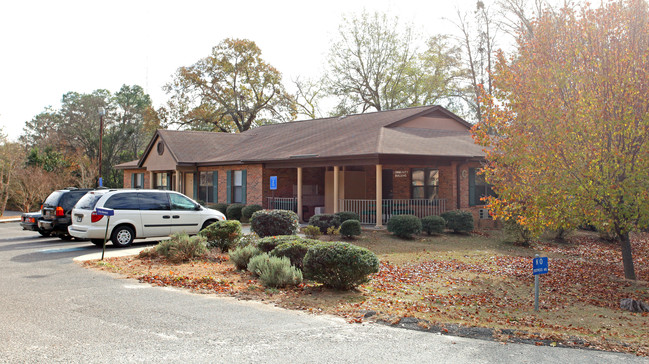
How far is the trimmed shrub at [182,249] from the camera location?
40.5 feet

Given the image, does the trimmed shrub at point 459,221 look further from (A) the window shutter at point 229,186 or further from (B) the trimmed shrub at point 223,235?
(A) the window shutter at point 229,186

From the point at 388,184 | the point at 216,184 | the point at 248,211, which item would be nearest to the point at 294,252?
the point at 248,211

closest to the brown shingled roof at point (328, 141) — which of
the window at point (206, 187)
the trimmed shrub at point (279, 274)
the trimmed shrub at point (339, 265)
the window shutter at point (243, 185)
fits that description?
the window shutter at point (243, 185)

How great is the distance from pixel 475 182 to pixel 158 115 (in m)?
33.3

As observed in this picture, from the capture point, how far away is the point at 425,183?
2233 cm

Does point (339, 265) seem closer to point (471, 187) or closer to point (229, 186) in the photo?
point (471, 187)

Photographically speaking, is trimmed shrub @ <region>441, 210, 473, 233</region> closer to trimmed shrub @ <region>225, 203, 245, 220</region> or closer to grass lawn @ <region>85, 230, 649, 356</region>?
grass lawn @ <region>85, 230, 649, 356</region>

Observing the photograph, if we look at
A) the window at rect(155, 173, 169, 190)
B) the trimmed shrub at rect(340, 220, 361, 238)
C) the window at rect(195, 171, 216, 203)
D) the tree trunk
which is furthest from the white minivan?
the window at rect(155, 173, 169, 190)

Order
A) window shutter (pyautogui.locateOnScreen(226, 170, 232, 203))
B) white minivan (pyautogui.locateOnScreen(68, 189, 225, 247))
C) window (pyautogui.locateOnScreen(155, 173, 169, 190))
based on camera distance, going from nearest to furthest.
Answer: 1. white minivan (pyautogui.locateOnScreen(68, 189, 225, 247))
2. window shutter (pyautogui.locateOnScreen(226, 170, 232, 203))
3. window (pyautogui.locateOnScreen(155, 173, 169, 190))

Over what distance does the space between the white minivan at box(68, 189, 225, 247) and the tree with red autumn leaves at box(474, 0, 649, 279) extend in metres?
9.35

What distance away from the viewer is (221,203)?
26141mm

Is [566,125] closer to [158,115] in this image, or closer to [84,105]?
[158,115]

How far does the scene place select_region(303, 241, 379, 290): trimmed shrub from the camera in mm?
8969

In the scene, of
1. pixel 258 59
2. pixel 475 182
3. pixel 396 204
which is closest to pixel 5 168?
pixel 258 59
